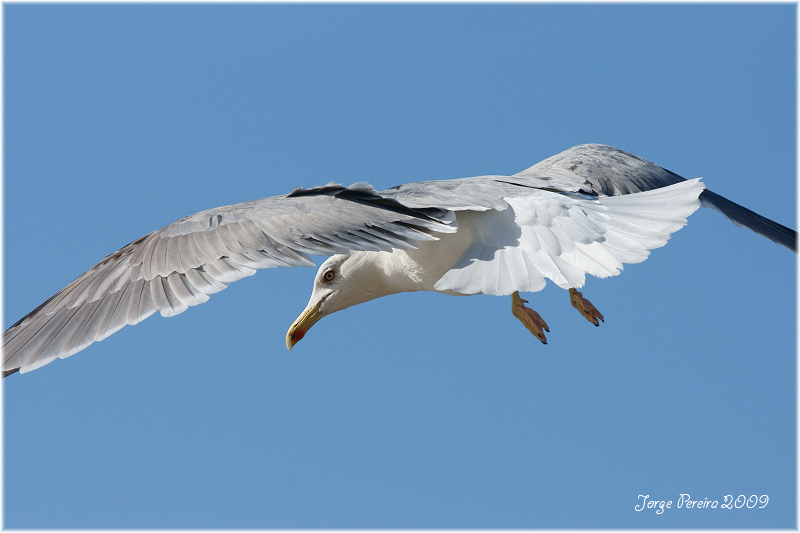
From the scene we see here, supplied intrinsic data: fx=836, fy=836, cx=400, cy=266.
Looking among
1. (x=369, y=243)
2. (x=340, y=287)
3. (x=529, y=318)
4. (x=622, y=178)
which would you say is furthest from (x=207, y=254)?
(x=622, y=178)

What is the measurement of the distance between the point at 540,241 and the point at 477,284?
47 centimetres

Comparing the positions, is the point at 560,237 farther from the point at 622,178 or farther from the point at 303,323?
the point at 303,323

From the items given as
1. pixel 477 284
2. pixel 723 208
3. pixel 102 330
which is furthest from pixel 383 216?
pixel 723 208

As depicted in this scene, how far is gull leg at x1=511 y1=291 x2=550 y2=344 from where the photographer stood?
5.70 metres

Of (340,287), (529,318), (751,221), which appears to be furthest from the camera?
(751,221)

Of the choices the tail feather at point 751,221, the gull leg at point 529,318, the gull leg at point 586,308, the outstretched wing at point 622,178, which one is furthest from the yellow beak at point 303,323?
the tail feather at point 751,221

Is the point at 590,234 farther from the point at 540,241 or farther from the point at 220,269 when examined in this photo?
the point at 220,269

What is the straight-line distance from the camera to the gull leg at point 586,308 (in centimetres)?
608

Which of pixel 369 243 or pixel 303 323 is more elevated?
pixel 369 243

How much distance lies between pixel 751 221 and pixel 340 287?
118 inches

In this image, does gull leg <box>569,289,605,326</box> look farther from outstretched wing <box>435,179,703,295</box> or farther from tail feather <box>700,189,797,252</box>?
outstretched wing <box>435,179,703,295</box>

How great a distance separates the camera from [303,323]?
19.5ft

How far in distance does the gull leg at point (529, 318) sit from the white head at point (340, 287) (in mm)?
853

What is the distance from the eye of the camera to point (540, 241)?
14.5 feet
